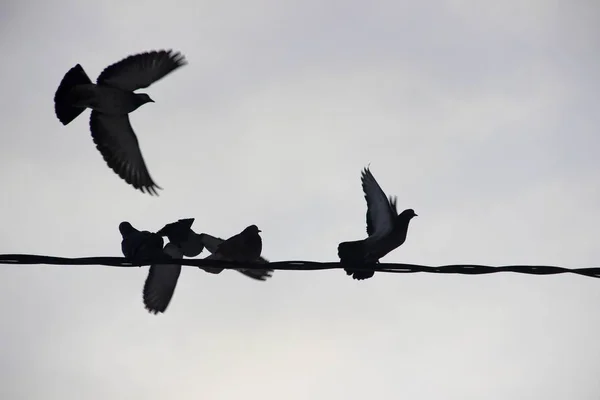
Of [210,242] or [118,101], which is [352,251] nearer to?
[210,242]

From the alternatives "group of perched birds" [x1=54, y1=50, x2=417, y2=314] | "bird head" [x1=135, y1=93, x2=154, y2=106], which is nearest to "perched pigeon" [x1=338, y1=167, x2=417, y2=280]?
"group of perched birds" [x1=54, y1=50, x2=417, y2=314]

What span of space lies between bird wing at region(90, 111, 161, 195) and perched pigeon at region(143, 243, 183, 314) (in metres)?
1.14

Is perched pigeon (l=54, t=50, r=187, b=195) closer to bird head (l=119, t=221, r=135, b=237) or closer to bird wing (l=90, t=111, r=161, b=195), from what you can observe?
bird wing (l=90, t=111, r=161, b=195)

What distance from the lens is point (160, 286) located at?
28.7 feet

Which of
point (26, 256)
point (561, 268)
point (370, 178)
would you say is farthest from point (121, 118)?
point (561, 268)

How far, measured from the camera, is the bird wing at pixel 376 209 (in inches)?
303

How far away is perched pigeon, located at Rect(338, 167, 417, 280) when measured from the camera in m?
7.29

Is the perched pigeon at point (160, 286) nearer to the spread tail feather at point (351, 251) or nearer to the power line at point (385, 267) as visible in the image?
the spread tail feather at point (351, 251)

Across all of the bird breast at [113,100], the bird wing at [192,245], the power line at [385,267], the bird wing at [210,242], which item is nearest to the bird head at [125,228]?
the bird wing at [192,245]

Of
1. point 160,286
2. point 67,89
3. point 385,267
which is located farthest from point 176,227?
point 385,267

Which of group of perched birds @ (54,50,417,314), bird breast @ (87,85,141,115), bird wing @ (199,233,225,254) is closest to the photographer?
group of perched birds @ (54,50,417,314)

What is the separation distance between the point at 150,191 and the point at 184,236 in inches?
35.1

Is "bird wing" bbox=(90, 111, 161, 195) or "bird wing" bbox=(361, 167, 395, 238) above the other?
"bird wing" bbox=(90, 111, 161, 195)

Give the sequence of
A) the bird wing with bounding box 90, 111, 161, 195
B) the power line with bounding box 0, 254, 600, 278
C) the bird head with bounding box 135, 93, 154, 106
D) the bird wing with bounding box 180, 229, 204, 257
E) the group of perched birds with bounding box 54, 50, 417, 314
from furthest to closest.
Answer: the bird wing with bounding box 90, 111, 161, 195
the bird head with bounding box 135, 93, 154, 106
the bird wing with bounding box 180, 229, 204, 257
the group of perched birds with bounding box 54, 50, 417, 314
the power line with bounding box 0, 254, 600, 278
